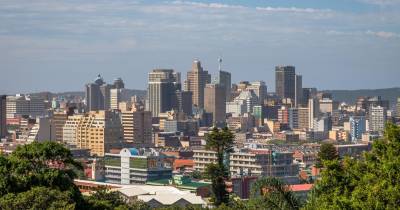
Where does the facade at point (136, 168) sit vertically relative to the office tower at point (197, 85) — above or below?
below

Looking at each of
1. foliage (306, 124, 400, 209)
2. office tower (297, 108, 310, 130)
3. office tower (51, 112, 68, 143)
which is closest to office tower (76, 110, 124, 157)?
office tower (51, 112, 68, 143)

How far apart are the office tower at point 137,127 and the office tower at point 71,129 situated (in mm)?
6786

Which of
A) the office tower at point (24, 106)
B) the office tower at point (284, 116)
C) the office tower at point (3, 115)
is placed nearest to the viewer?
the office tower at point (3, 115)

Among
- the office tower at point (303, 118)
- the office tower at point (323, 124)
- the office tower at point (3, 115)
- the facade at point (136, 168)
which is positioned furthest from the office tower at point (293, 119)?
the facade at point (136, 168)

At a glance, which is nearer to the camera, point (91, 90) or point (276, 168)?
point (276, 168)

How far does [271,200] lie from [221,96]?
530 feet

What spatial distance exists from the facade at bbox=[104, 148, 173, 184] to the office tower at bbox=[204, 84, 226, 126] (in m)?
93.1

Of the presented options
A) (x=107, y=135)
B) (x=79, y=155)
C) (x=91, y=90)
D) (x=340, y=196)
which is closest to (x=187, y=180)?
(x=79, y=155)

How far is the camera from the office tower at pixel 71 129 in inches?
4537

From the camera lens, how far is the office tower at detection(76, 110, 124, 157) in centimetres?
11056

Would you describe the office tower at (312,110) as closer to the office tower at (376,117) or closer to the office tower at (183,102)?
the office tower at (376,117)

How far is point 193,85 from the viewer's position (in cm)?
19912

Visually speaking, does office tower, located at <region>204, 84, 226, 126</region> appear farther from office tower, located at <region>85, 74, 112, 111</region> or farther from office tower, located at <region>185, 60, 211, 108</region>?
office tower, located at <region>85, 74, 112, 111</region>

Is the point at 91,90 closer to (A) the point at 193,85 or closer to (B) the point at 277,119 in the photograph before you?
(A) the point at 193,85
